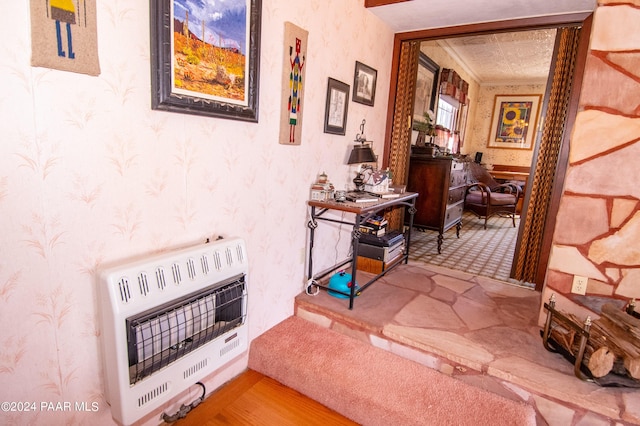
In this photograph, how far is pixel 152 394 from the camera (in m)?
1.32

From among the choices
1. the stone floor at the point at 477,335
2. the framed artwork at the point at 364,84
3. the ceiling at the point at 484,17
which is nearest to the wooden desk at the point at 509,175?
the ceiling at the point at 484,17

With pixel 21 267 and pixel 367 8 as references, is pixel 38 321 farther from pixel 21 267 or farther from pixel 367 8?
pixel 367 8

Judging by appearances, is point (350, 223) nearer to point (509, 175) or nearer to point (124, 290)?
point (124, 290)

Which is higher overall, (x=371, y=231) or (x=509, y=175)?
(x=509, y=175)

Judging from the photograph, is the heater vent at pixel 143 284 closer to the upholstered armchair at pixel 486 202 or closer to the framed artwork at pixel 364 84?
the framed artwork at pixel 364 84

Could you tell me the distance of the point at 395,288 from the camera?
103 inches

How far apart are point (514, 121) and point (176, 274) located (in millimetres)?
7588

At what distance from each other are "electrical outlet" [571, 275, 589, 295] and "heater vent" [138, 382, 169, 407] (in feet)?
7.40

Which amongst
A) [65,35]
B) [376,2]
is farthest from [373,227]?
[65,35]

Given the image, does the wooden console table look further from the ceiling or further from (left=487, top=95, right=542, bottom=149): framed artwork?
(left=487, top=95, right=542, bottom=149): framed artwork

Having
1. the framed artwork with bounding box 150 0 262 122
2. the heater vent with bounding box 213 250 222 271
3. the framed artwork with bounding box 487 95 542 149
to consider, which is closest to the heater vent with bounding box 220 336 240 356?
the heater vent with bounding box 213 250 222 271

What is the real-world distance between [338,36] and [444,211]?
A: 2262 millimetres

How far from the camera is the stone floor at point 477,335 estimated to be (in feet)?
5.06

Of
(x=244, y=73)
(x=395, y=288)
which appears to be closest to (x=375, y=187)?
(x=395, y=288)
